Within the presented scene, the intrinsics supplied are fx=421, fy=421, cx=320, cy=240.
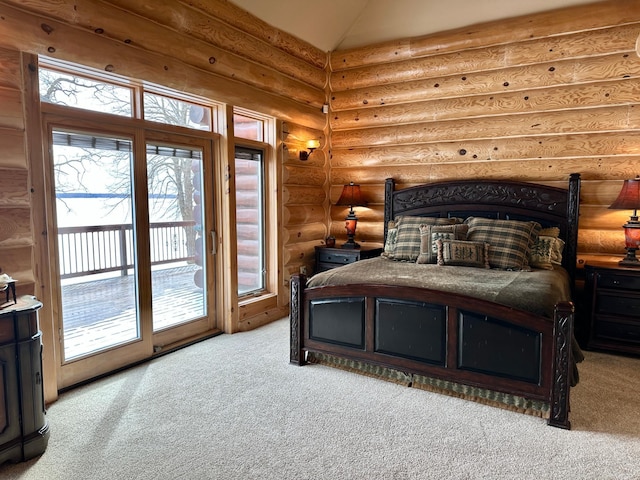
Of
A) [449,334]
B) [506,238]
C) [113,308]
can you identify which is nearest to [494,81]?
[506,238]

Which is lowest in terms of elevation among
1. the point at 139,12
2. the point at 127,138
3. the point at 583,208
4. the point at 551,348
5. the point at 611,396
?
the point at 611,396

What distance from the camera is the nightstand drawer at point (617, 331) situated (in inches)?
145

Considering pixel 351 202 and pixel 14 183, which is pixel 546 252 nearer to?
pixel 351 202

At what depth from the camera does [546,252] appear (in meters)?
4.00

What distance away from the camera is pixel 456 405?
2.89m

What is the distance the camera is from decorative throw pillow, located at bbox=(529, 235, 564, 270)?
396 centimetres

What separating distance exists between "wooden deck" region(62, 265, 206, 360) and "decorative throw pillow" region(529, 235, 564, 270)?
328 cm

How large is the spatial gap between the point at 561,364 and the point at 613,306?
5.46 feet

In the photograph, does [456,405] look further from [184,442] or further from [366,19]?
[366,19]

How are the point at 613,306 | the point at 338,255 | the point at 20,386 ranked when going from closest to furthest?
1. the point at 20,386
2. the point at 613,306
3. the point at 338,255

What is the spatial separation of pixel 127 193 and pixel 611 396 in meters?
3.99

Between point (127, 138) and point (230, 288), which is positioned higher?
point (127, 138)

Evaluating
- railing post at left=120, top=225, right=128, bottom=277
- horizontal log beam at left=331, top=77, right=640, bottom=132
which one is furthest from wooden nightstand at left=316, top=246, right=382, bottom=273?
railing post at left=120, top=225, right=128, bottom=277

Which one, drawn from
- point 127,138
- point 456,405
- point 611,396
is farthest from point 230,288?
point 611,396
